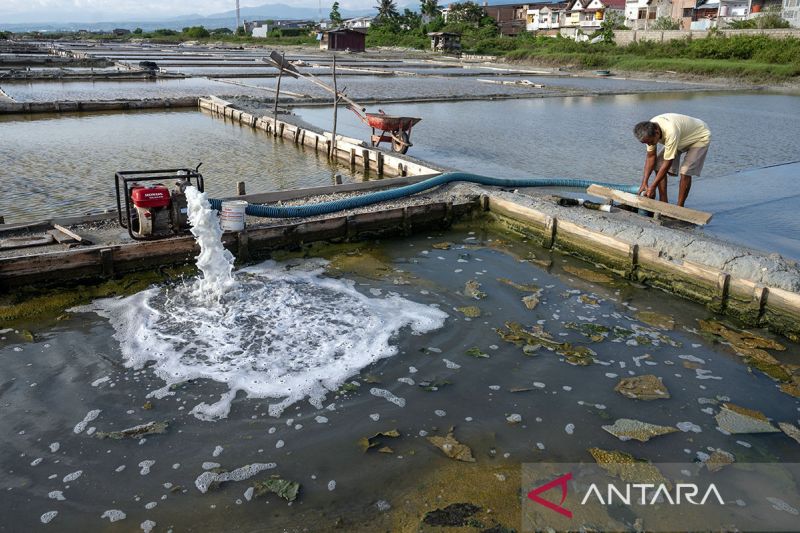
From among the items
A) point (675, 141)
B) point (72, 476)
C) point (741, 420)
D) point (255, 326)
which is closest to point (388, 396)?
point (255, 326)

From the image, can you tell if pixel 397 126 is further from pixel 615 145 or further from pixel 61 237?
pixel 61 237

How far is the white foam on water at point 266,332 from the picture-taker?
6121 millimetres

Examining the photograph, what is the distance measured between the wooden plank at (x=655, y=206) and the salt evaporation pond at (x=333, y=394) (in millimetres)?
1951

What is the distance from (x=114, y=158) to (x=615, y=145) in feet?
47.4

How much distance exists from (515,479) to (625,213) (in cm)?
712

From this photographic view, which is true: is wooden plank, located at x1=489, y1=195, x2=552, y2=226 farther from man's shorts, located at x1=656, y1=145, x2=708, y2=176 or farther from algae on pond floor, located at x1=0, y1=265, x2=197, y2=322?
algae on pond floor, located at x1=0, y1=265, x2=197, y2=322

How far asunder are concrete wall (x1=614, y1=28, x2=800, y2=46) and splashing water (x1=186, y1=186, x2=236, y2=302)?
55.2 meters

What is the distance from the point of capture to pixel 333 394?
19.5 ft

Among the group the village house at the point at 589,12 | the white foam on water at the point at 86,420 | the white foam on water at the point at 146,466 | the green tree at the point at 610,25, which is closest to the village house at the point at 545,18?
the village house at the point at 589,12

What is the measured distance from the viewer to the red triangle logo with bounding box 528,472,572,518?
4.53 m

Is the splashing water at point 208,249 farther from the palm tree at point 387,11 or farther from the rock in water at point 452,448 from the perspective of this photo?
the palm tree at point 387,11

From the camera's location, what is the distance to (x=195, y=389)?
5.93 meters

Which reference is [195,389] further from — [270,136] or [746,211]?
[270,136]

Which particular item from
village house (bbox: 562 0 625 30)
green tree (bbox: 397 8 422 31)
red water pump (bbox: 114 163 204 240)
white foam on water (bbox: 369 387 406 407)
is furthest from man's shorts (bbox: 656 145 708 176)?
green tree (bbox: 397 8 422 31)
